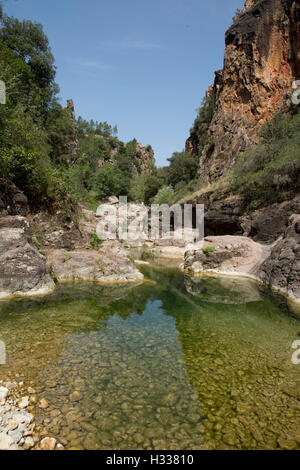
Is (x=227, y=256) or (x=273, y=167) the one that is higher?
(x=273, y=167)

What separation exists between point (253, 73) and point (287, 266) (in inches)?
1186

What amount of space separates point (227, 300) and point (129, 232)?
87.8 feet

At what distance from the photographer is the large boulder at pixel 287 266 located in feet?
38.3

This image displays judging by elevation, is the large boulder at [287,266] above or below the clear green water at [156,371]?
above

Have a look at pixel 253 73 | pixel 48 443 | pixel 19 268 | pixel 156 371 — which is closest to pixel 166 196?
pixel 253 73

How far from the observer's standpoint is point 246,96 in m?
34.5

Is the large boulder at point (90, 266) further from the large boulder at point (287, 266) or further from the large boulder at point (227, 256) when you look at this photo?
the large boulder at point (287, 266)

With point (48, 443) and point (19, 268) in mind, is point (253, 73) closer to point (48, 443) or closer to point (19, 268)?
point (19, 268)

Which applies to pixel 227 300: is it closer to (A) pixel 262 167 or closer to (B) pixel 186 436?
(B) pixel 186 436

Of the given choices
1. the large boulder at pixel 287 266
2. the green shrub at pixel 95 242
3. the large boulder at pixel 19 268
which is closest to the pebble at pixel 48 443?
the large boulder at pixel 19 268

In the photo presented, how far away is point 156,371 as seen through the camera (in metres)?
5.49

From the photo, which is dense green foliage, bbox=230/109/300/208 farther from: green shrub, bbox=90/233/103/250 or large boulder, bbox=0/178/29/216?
large boulder, bbox=0/178/29/216

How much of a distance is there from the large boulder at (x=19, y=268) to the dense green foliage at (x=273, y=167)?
15296mm

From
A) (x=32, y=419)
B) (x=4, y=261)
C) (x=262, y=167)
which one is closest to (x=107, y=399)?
A: (x=32, y=419)
